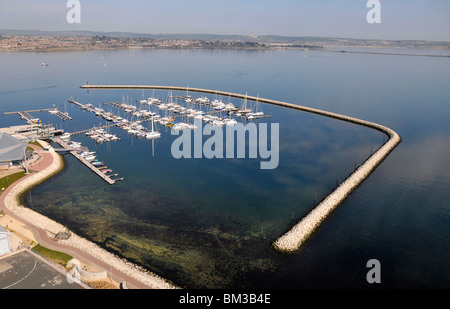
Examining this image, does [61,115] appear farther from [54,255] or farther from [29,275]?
[29,275]

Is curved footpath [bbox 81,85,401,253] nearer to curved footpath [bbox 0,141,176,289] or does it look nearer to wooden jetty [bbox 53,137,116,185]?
curved footpath [bbox 0,141,176,289]

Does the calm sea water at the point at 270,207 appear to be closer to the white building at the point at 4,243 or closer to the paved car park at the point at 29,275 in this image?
the paved car park at the point at 29,275

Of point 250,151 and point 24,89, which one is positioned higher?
point 24,89

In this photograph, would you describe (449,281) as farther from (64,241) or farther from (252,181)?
(64,241)

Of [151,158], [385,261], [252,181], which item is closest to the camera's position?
[385,261]
